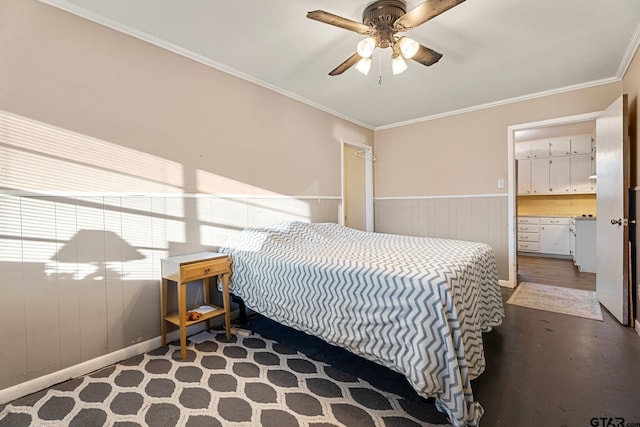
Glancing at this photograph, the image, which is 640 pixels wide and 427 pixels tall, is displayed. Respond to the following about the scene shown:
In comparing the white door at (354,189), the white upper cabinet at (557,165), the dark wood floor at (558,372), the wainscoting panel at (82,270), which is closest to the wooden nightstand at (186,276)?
the wainscoting panel at (82,270)

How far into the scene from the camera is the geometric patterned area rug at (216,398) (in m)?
1.50

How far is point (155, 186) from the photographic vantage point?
7.58 feet

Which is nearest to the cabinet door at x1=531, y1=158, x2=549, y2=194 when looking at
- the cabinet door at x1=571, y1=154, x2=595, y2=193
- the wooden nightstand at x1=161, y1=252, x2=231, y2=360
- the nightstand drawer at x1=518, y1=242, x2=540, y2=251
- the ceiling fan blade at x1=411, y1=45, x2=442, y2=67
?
the cabinet door at x1=571, y1=154, x2=595, y2=193

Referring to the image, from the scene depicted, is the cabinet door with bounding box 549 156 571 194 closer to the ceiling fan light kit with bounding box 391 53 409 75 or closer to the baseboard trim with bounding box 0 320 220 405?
the ceiling fan light kit with bounding box 391 53 409 75

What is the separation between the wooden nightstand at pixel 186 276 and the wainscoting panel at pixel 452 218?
A: 310 centimetres

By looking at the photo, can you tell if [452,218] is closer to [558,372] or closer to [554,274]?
[554,274]

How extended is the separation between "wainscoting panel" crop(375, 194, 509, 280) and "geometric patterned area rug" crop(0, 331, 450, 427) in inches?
117

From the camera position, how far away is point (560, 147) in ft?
18.4

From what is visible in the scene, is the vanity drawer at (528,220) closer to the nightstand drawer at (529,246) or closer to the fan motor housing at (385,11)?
the nightstand drawer at (529,246)

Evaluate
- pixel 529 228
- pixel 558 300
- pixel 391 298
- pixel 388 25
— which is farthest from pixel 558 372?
pixel 529 228

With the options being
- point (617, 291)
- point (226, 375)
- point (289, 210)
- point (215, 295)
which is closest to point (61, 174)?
point (215, 295)

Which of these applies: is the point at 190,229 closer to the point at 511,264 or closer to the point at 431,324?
the point at 431,324

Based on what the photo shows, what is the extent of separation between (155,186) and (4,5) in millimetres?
1300

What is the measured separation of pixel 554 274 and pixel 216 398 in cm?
499
